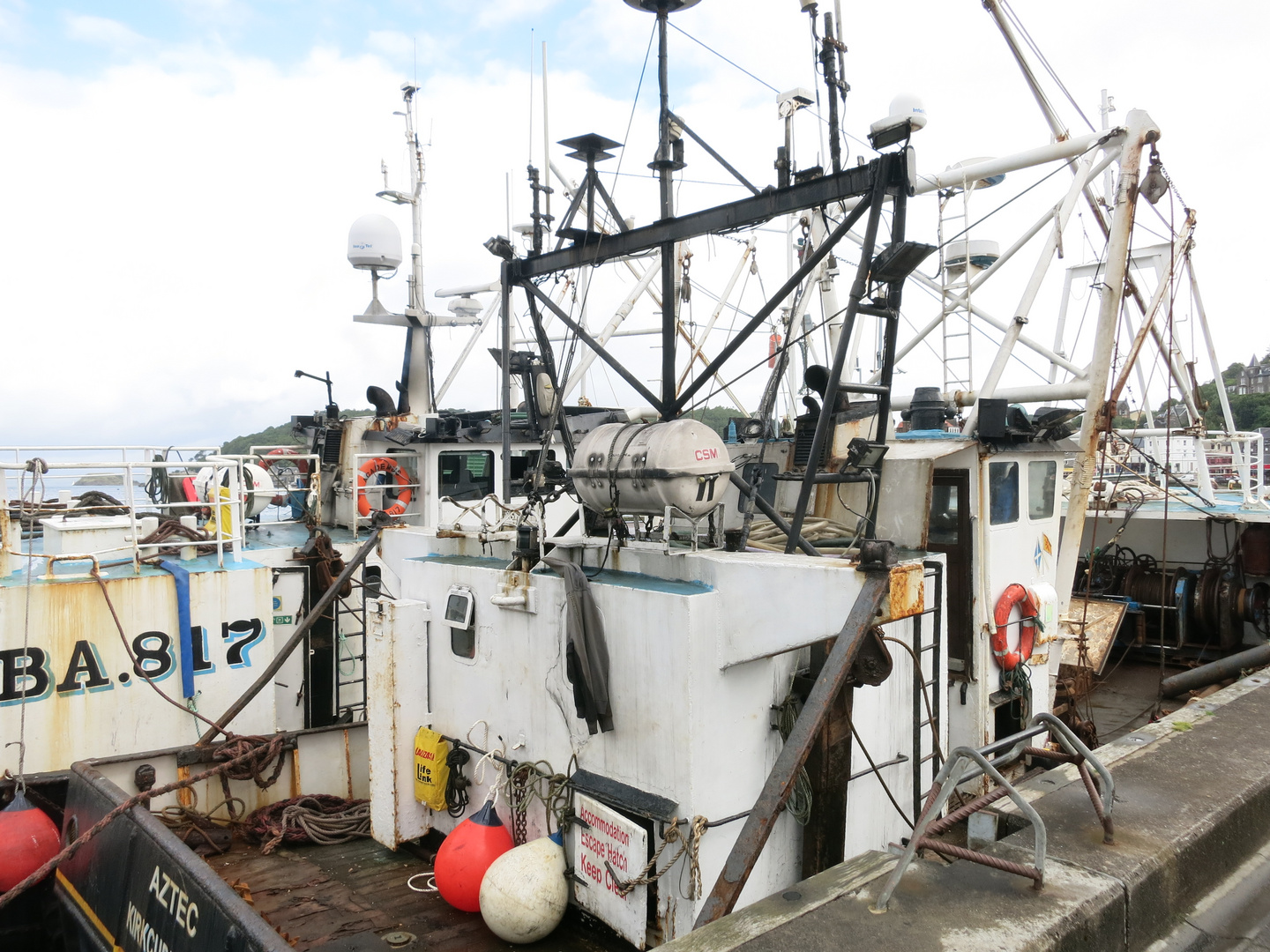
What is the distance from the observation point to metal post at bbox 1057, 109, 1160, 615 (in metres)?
9.46

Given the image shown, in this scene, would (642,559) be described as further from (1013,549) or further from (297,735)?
(297,735)

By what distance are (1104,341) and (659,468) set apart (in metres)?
7.18

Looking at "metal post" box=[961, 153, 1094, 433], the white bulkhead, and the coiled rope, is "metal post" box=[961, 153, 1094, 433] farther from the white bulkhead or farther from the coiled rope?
the coiled rope

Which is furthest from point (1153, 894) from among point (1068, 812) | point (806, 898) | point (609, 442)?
point (609, 442)

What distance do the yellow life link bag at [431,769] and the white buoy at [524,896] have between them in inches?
50.4

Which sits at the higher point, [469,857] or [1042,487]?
[1042,487]

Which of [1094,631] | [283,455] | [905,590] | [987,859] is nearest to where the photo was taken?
[987,859]

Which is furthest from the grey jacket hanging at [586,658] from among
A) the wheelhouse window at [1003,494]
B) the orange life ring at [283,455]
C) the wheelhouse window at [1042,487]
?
the orange life ring at [283,455]

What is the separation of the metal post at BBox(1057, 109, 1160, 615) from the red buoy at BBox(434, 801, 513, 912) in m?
6.66

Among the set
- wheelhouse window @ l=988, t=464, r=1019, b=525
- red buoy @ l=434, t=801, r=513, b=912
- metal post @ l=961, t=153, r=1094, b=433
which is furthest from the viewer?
metal post @ l=961, t=153, r=1094, b=433

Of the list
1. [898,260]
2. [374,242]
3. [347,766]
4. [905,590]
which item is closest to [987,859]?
[905,590]

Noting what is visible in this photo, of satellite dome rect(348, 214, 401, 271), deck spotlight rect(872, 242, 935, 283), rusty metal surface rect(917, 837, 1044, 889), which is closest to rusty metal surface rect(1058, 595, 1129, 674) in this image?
deck spotlight rect(872, 242, 935, 283)

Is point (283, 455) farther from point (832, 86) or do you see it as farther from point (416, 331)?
point (832, 86)

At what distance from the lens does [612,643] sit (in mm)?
5637
